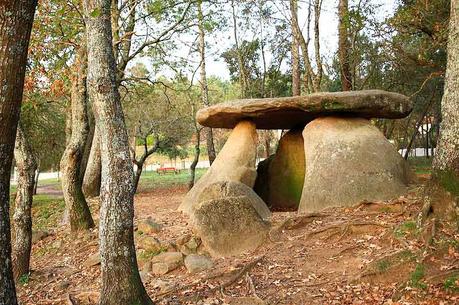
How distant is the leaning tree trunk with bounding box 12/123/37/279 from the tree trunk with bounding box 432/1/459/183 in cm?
601

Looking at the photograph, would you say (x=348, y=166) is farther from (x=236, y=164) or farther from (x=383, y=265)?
(x=383, y=265)

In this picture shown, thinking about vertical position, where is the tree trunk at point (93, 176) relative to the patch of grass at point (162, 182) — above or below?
above

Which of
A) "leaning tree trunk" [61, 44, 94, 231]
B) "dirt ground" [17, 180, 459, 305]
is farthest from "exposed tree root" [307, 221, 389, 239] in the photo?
"leaning tree trunk" [61, 44, 94, 231]

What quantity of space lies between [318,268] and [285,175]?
19.9ft

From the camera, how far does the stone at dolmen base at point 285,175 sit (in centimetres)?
1186

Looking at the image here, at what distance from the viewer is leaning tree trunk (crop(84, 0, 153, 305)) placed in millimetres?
4777

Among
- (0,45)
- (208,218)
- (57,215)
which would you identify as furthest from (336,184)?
(57,215)

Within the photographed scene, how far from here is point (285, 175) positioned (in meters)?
12.1

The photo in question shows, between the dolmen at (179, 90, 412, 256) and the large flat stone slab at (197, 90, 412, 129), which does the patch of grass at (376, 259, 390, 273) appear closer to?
the dolmen at (179, 90, 412, 256)

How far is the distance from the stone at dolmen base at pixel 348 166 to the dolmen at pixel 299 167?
0.02 metres

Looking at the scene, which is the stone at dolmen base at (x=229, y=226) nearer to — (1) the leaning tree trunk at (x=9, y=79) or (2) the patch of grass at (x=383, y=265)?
(2) the patch of grass at (x=383, y=265)

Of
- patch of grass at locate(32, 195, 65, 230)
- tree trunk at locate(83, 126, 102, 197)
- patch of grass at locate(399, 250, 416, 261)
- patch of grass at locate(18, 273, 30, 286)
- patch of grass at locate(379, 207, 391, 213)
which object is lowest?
patch of grass at locate(18, 273, 30, 286)

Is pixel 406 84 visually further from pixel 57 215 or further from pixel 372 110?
pixel 57 215

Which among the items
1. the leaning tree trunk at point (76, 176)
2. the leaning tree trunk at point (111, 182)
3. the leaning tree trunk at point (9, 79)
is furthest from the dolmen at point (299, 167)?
the leaning tree trunk at point (9, 79)
